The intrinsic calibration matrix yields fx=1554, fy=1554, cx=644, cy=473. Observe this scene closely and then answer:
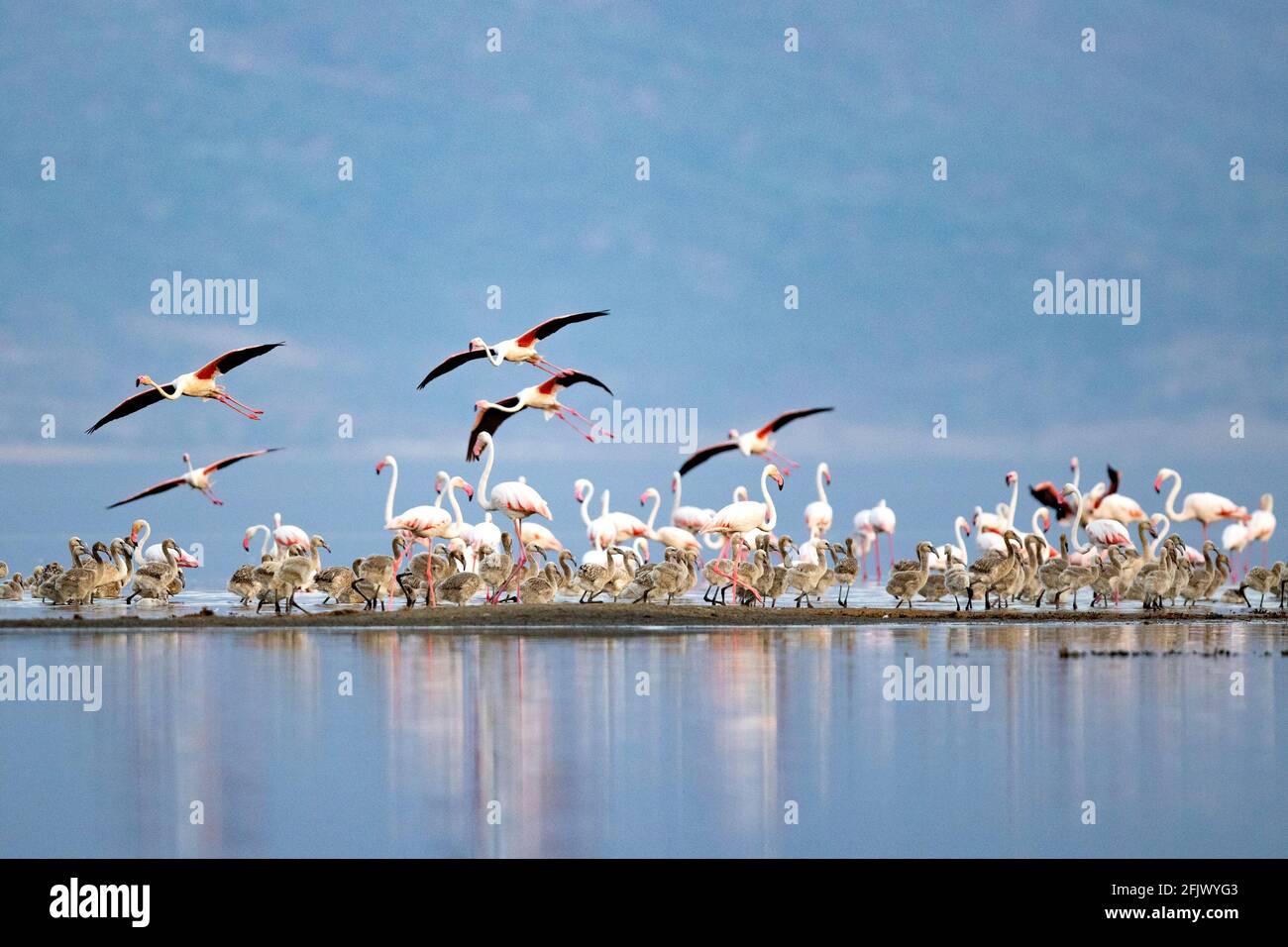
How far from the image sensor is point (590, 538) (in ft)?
78.0

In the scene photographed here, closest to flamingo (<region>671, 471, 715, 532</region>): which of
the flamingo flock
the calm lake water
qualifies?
the flamingo flock

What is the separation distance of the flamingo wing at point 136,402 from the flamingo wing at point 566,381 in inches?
224

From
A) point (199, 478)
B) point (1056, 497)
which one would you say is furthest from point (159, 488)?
point (1056, 497)

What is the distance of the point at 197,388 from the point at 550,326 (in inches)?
216

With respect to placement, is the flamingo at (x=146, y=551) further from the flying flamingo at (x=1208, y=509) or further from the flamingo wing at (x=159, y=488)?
the flying flamingo at (x=1208, y=509)

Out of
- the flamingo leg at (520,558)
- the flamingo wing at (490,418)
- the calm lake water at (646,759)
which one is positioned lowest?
the calm lake water at (646,759)

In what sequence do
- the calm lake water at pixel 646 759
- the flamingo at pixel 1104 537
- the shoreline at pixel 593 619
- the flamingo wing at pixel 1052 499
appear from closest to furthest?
the calm lake water at pixel 646 759 → the shoreline at pixel 593 619 → the flamingo at pixel 1104 537 → the flamingo wing at pixel 1052 499

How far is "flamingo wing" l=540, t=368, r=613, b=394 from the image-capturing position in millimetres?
24031

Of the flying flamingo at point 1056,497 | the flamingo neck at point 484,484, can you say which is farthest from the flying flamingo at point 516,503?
the flying flamingo at point 1056,497

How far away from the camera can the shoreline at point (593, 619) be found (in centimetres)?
1747

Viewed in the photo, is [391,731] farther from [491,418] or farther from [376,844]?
[491,418]
